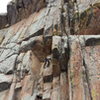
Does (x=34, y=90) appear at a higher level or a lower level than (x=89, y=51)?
lower

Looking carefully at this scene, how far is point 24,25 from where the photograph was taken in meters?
30.8

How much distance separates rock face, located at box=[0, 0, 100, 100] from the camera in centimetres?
1523

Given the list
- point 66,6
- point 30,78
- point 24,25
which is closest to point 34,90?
point 30,78

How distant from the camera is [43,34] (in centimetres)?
2406

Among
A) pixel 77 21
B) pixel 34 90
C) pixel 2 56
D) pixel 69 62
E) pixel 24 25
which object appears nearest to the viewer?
pixel 69 62

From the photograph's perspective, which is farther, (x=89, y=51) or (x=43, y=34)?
(x=43, y=34)

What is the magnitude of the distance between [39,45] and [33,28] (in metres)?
4.96

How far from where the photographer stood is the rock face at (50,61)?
15233 mm

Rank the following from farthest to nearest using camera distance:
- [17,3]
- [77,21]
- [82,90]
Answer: [17,3] < [77,21] < [82,90]

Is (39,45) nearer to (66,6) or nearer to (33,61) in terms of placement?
(33,61)

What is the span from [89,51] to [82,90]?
12.9 feet

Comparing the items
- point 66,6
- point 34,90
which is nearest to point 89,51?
point 34,90

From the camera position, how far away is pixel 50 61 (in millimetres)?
20250

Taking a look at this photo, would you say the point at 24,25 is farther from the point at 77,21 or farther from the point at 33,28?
the point at 77,21
